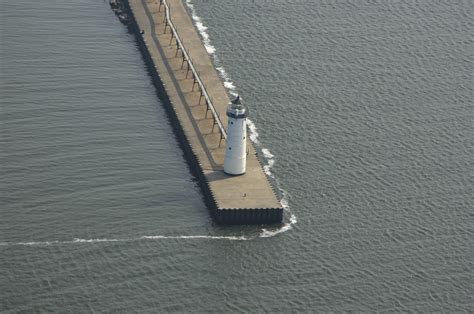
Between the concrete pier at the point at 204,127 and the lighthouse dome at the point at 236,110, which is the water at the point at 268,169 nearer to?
the concrete pier at the point at 204,127

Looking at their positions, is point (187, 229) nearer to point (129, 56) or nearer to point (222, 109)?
point (222, 109)

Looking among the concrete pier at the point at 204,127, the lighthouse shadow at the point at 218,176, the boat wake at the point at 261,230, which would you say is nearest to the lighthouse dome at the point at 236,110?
the lighthouse shadow at the point at 218,176

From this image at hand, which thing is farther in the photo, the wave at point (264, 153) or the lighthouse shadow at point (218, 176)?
the lighthouse shadow at point (218, 176)

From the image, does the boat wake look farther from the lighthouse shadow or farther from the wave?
the lighthouse shadow

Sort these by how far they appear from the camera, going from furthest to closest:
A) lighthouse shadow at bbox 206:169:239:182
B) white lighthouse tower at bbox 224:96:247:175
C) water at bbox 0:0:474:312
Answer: lighthouse shadow at bbox 206:169:239:182
white lighthouse tower at bbox 224:96:247:175
water at bbox 0:0:474:312

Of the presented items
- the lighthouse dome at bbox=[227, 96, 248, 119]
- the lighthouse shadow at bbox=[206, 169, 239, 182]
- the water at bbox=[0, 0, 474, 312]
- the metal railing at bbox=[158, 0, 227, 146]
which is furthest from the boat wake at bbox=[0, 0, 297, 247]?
the lighthouse dome at bbox=[227, 96, 248, 119]

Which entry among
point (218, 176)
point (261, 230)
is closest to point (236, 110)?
point (218, 176)
